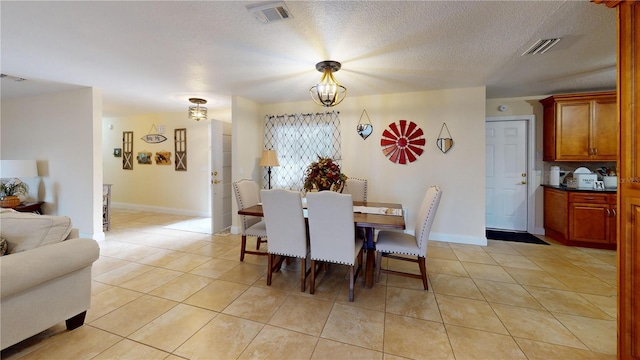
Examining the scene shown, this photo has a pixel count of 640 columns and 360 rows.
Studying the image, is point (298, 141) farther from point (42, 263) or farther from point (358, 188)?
point (42, 263)

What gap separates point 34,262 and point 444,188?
4.37 m

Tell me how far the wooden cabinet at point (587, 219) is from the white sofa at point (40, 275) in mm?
5502

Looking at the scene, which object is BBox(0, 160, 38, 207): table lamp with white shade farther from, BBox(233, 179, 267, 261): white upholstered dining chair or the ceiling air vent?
the ceiling air vent

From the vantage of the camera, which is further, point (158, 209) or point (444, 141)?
point (158, 209)

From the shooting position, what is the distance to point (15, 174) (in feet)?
11.6

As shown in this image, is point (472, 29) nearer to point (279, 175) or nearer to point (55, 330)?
point (279, 175)

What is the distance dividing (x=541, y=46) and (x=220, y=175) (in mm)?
4524

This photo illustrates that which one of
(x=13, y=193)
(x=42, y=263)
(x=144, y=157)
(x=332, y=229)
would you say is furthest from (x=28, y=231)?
(x=144, y=157)

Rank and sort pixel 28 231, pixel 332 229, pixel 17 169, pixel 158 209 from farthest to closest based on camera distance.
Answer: pixel 158 209 < pixel 17 169 < pixel 332 229 < pixel 28 231

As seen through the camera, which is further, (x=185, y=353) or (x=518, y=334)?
(x=518, y=334)

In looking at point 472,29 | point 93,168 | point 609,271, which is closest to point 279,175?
point 93,168

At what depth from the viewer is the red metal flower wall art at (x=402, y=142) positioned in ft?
12.9

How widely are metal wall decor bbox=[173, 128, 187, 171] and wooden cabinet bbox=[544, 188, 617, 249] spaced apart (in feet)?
22.9

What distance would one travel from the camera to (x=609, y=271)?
109 inches
